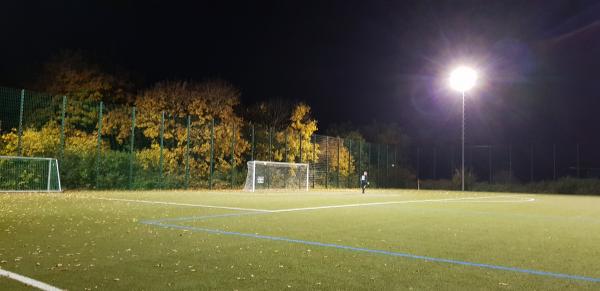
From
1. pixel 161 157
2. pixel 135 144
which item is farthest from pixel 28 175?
pixel 161 157

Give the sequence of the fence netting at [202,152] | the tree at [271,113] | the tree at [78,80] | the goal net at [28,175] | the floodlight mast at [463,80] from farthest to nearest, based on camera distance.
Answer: the tree at [271,113], the tree at [78,80], the floodlight mast at [463,80], the fence netting at [202,152], the goal net at [28,175]

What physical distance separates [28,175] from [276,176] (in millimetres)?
15564

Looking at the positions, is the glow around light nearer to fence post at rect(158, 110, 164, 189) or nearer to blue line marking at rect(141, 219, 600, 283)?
fence post at rect(158, 110, 164, 189)

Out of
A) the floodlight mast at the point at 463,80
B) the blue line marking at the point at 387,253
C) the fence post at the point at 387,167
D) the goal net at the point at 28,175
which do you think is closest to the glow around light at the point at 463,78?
the floodlight mast at the point at 463,80

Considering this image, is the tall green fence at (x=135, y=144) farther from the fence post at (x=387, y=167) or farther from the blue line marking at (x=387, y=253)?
the blue line marking at (x=387, y=253)

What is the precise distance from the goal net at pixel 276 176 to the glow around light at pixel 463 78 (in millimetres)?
12247

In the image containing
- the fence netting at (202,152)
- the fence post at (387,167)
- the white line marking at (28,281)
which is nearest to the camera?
the white line marking at (28,281)

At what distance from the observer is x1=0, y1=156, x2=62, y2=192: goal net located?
2080 cm

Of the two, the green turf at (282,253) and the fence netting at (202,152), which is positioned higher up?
the fence netting at (202,152)

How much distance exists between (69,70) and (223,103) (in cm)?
1166

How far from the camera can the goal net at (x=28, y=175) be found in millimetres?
20797

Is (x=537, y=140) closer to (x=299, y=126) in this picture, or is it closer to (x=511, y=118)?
(x=511, y=118)

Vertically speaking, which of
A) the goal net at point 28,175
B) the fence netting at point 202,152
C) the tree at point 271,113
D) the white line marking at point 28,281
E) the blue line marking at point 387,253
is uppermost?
the tree at point 271,113

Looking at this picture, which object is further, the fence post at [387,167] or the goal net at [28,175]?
the fence post at [387,167]
